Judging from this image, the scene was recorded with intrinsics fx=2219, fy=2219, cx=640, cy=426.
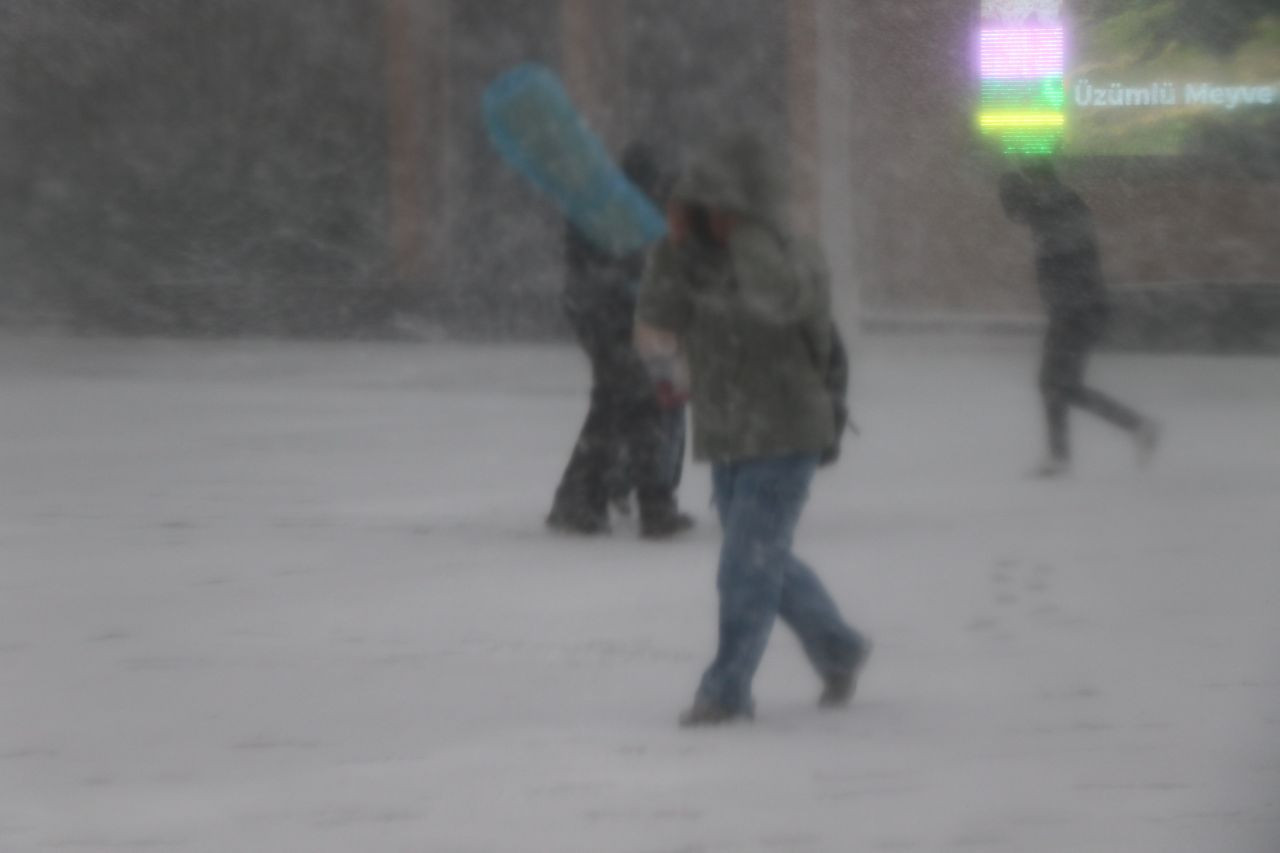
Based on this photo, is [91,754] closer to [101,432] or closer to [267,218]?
[101,432]

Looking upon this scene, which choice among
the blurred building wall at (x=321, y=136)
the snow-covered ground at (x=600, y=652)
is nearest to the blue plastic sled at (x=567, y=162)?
the snow-covered ground at (x=600, y=652)

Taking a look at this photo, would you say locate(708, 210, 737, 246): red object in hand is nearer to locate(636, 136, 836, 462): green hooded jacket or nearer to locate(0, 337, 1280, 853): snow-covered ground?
locate(636, 136, 836, 462): green hooded jacket

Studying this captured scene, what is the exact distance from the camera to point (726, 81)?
1667 cm

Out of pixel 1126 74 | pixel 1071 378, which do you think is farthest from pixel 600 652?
pixel 1126 74

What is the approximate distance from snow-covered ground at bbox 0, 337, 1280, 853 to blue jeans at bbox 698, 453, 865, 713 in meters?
0.15

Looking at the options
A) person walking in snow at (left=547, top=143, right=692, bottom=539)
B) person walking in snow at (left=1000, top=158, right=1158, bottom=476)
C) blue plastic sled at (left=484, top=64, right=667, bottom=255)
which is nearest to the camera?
blue plastic sled at (left=484, top=64, right=667, bottom=255)

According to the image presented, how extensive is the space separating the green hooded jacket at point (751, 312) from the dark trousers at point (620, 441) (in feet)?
8.05

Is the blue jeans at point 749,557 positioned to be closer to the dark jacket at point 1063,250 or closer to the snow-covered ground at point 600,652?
the snow-covered ground at point 600,652

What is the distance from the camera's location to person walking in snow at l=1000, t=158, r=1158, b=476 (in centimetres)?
825

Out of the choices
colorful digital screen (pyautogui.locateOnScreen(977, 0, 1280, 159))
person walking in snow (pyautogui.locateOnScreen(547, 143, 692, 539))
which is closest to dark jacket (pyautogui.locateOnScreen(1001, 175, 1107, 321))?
colorful digital screen (pyautogui.locateOnScreen(977, 0, 1280, 159))

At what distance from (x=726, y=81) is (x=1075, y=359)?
846cm

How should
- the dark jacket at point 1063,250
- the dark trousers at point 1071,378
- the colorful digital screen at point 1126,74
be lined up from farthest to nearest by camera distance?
the dark trousers at point 1071,378 < the dark jacket at point 1063,250 < the colorful digital screen at point 1126,74

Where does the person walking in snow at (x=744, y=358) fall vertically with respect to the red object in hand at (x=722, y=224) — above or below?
below

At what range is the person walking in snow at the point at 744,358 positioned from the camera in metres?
4.59
